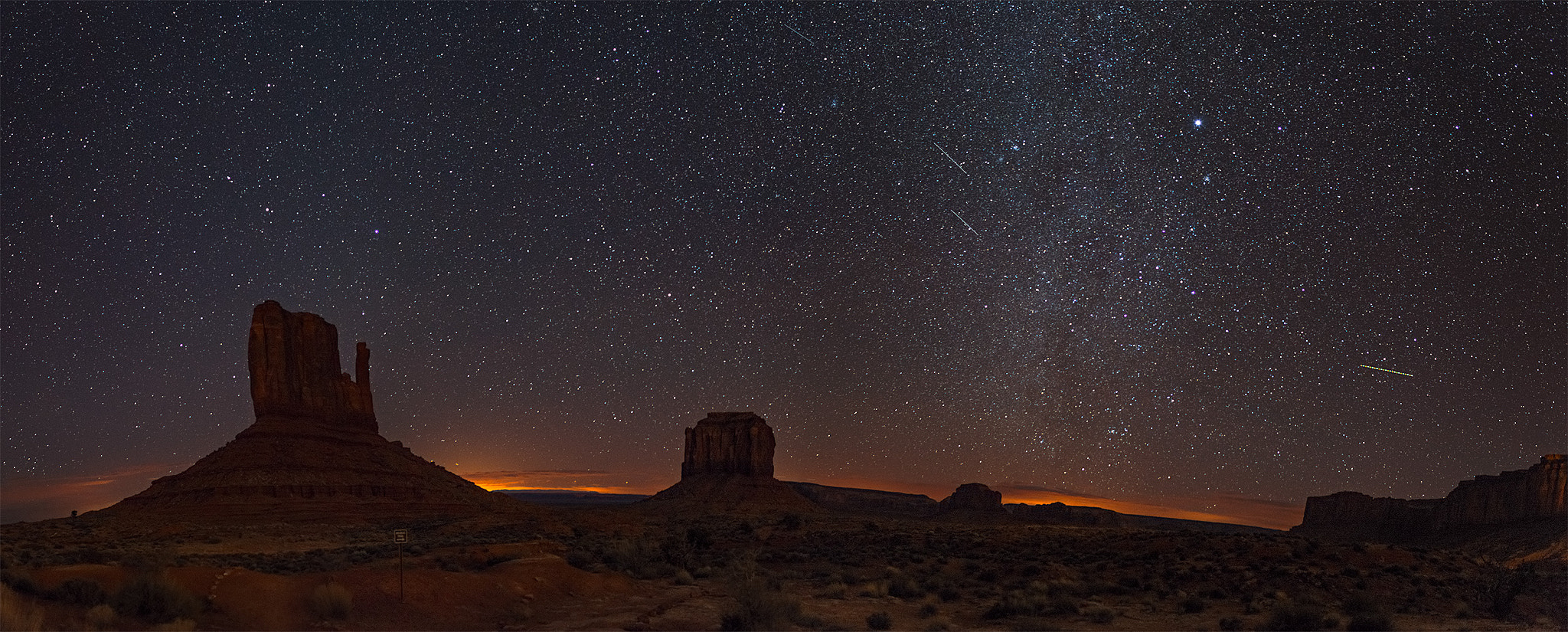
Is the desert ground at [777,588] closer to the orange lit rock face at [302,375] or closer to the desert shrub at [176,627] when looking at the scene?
the desert shrub at [176,627]

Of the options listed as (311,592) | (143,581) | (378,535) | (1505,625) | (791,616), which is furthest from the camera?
(378,535)

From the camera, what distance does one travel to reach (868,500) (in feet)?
516

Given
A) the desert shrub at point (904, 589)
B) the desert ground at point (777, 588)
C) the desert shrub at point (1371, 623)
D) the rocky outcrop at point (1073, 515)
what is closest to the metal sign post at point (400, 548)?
the desert ground at point (777, 588)

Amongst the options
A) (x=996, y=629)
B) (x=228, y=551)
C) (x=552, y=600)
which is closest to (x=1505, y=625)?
(x=996, y=629)

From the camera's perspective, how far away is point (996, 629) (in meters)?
16.9

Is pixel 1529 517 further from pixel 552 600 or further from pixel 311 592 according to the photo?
pixel 311 592

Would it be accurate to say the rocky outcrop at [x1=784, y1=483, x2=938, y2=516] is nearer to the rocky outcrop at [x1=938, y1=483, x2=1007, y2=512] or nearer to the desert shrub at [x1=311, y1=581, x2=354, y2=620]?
the rocky outcrop at [x1=938, y1=483, x2=1007, y2=512]

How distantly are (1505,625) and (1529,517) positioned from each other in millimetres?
93181

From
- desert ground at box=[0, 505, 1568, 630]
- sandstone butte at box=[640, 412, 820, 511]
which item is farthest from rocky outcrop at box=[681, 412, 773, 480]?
desert ground at box=[0, 505, 1568, 630]

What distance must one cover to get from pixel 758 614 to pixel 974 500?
13435 centimetres

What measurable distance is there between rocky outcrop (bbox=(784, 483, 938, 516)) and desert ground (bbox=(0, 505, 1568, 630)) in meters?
113

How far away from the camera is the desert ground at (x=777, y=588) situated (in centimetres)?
1421

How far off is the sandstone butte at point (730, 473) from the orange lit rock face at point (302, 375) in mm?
36815

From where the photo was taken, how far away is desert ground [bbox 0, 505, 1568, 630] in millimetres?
14211
